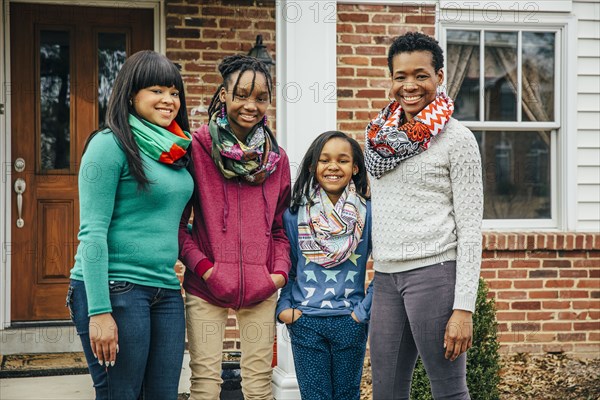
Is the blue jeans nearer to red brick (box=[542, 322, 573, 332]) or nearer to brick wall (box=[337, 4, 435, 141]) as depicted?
brick wall (box=[337, 4, 435, 141])

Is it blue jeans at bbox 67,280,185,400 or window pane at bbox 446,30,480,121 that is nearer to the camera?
blue jeans at bbox 67,280,185,400

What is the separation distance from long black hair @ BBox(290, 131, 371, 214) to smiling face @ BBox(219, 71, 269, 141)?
31 centimetres

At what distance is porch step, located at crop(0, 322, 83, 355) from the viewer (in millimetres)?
5129

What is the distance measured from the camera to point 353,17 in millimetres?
5406

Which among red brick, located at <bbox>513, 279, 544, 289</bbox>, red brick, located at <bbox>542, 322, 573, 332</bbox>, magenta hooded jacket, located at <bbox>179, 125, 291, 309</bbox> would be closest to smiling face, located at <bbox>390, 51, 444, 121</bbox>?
magenta hooded jacket, located at <bbox>179, 125, 291, 309</bbox>

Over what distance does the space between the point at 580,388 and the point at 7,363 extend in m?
3.81

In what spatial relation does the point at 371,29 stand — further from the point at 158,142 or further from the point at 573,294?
the point at 158,142

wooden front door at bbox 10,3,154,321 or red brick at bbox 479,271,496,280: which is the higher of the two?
wooden front door at bbox 10,3,154,321

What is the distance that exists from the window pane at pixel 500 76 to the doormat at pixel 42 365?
349cm

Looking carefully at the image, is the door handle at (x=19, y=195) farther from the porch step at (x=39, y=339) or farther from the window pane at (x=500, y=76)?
the window pane at (x=500, y=76)

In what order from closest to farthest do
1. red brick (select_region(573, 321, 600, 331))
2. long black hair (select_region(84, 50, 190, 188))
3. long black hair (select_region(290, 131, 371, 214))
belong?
long black hair (select_region(84, 50, 190, 188)) → long black hair (select_region(290, 131, 371, 214)) → red brick (select_region(573, 321, 600, 331))

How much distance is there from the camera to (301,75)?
407 centimetres

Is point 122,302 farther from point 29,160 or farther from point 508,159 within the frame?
point 508,159

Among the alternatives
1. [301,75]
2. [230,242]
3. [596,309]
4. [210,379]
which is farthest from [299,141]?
[596,309]
